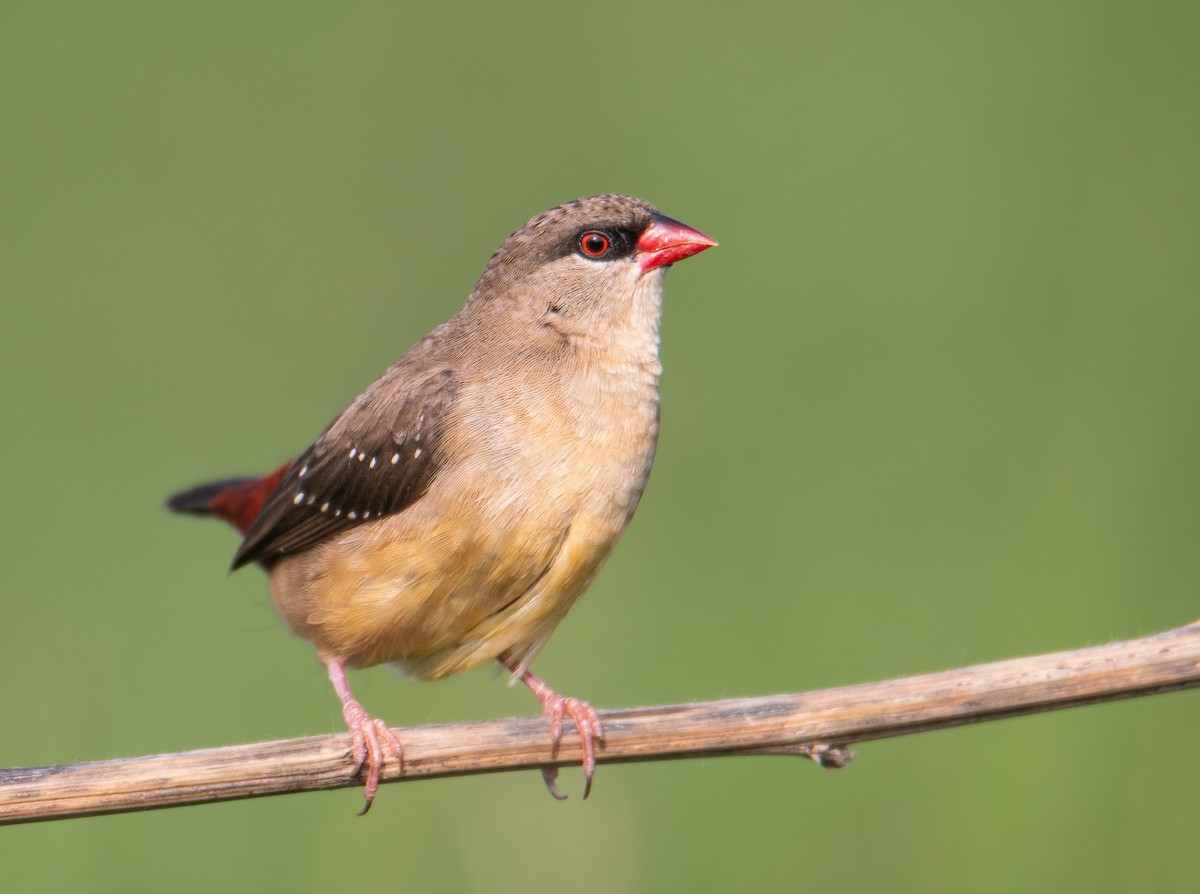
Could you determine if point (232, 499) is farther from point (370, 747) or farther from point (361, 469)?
point (370, 747)

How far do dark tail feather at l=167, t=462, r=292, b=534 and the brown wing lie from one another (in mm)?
321

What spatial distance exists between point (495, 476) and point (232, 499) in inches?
59.6

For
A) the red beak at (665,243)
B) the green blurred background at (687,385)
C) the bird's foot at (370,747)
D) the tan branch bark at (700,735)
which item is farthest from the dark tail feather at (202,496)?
the tan branch bark at (700,735)

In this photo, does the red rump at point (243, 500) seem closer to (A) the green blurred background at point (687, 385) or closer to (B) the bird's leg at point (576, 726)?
(A) the green blurred background at point (687, 385)

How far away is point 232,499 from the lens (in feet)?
16.5

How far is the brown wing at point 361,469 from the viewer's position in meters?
4.05

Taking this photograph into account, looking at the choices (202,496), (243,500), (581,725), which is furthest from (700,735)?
(202,496)

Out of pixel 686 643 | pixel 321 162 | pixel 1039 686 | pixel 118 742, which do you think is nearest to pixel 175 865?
pixel 118 742

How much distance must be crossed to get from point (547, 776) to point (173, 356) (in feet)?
12.8

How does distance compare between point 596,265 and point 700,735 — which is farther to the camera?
point 596,265

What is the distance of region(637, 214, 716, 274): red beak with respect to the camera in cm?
420

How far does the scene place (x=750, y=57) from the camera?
8.43 metres

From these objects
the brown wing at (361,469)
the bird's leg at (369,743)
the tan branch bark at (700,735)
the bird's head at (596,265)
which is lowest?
the bird's leg at (369,743)

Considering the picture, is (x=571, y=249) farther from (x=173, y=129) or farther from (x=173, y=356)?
(x=173, y=129)
